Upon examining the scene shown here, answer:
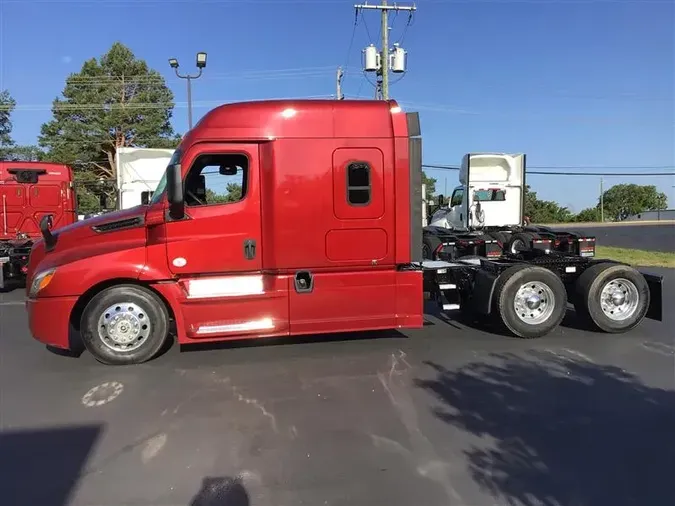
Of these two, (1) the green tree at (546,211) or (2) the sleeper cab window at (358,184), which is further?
(1) the green tree at (546,211)

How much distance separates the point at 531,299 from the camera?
6996mm

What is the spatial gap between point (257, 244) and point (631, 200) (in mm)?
109539

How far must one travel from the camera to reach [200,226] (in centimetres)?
584

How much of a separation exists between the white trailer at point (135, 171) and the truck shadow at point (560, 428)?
10.6 meters

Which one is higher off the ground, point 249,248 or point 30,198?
point 30,198

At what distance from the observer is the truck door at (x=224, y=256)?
584 cm

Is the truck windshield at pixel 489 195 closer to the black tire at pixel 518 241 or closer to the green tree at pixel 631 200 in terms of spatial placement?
the black tire at pixel 518 241

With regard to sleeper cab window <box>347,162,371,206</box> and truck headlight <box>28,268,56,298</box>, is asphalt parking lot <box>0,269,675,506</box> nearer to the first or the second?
truck headlight <box>28,268,56,298</box>

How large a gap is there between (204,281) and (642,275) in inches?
231

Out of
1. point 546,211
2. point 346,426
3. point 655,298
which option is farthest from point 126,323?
point 546,211

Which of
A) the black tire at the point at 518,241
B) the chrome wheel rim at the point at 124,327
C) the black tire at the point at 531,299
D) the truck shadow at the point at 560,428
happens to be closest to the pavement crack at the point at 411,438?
the truck shadow at the point at 560,428

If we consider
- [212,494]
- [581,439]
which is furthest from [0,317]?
[581,439]

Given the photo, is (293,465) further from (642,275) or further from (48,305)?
(642,275)

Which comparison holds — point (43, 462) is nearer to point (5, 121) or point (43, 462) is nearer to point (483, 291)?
point (483, 291)
